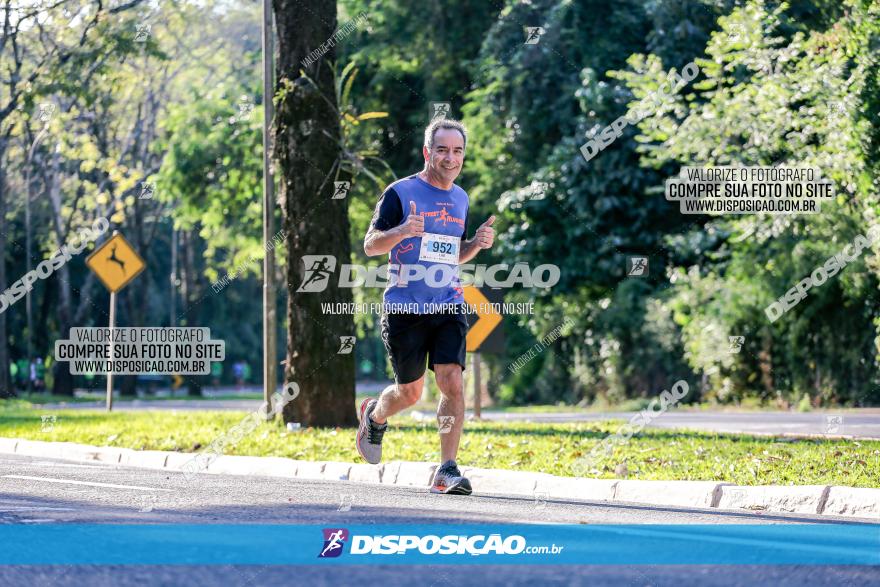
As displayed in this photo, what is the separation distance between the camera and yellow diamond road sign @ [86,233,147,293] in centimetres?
2245

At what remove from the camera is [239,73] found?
36.5 meters

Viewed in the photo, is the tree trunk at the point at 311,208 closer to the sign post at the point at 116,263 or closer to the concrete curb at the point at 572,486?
the concrete curb at the point at 572,486

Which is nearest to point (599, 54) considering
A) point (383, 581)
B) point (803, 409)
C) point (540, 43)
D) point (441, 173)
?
point (540, 43)

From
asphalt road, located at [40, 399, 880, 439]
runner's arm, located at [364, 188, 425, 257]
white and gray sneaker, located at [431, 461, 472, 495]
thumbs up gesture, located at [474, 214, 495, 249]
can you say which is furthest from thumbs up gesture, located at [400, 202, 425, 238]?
asphalt road, located at [40, 399, 880, 439]

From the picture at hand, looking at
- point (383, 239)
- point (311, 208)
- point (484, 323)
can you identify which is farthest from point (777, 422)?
point (383, 239)

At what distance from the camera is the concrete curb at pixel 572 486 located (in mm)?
8898

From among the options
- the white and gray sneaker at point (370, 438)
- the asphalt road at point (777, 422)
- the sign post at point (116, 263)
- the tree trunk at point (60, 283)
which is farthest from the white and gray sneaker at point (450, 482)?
the tree trunk at point (60, 283)

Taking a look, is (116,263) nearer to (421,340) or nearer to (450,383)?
(421,340)

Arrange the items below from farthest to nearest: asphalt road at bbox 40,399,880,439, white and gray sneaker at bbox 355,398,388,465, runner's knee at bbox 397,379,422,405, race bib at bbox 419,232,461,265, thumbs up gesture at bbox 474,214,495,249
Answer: asphalt road at bbox 40,399,880,439 → white and gray sneaker at bbox 355,398,388,465 → runner's knee at bbox 397,379,422,405 → thumbs up gesture at bbox 474,214,495,249 → race bib at bbox 419,232,461,265

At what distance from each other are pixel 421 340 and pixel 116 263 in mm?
14671

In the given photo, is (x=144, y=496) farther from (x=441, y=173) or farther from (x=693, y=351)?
(x=693, y=351)

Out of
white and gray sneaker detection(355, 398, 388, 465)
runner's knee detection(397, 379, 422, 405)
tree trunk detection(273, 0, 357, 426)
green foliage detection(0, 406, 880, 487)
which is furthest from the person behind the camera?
tree trunk detection(273, 0, 357, 426)

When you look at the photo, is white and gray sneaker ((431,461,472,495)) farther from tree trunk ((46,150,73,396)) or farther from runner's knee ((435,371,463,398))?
tree trunk ((46,150,73,396))

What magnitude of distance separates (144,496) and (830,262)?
16.0m
